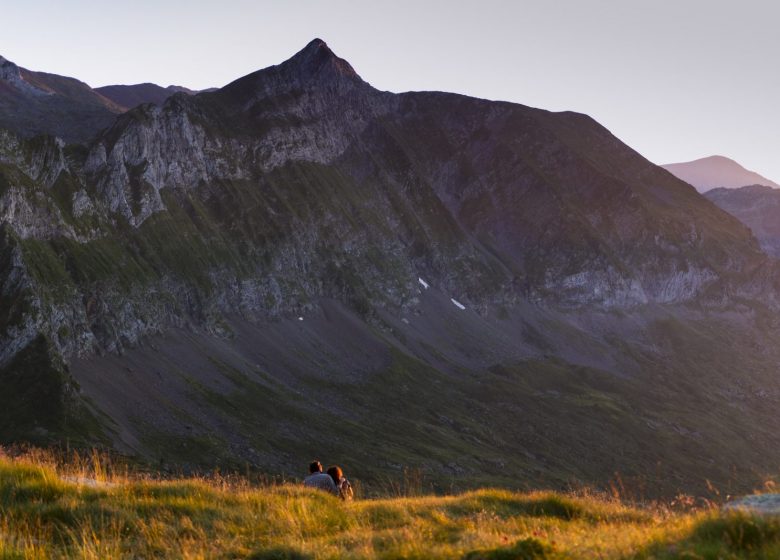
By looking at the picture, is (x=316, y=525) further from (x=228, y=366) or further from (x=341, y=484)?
(x=228, y=366)

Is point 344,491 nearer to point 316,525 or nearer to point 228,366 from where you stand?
point 316,525

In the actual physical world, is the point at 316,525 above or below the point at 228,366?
above

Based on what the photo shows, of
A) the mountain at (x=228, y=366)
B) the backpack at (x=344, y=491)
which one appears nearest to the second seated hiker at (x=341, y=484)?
the backpack at (x=344, y=491)

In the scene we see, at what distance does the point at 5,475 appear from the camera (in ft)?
40.5

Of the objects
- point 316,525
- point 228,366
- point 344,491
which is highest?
point 316,525

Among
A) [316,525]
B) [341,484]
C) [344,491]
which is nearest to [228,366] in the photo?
[341,484]

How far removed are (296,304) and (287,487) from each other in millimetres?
169915

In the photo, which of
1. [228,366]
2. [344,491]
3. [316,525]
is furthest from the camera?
[228,366]

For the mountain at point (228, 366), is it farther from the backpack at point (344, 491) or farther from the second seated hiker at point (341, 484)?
the backpack at point (344, 491)

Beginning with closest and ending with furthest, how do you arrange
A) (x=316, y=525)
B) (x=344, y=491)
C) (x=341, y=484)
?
(x=316, y=525)
(x=344, y=491)
(x=341, y=484)

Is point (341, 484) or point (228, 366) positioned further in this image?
point (228, 366)

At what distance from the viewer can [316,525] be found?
10984mm

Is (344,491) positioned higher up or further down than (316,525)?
further down

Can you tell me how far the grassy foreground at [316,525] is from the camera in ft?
26.8
